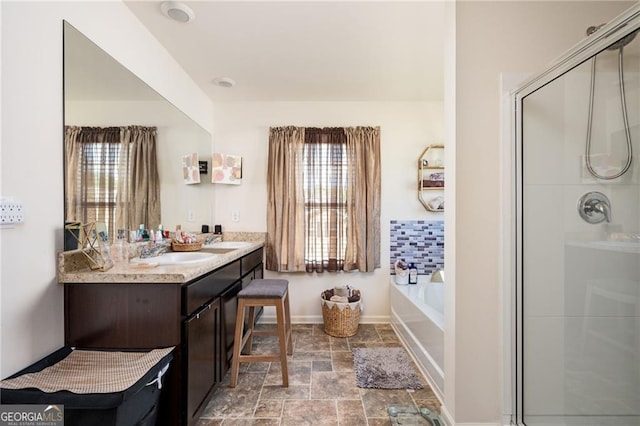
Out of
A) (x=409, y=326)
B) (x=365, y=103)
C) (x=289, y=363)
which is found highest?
(x=365, y=103)

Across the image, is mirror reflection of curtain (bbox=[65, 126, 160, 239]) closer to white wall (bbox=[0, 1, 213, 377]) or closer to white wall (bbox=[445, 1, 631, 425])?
white wall (bbox=[0, 1, 213, 377])

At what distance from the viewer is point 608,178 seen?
1234 mm

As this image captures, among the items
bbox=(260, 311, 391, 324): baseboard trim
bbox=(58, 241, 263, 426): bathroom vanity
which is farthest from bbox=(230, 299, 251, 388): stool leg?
bbox=(260, 311, 391, 324): baseboard trim

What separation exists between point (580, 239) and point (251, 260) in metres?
2.19

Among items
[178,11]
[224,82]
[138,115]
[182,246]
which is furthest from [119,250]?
[224,82]

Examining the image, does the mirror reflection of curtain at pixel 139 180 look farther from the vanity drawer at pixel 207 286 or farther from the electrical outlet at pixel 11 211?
the vanity drawer at pixel 207 286

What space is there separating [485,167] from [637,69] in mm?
628

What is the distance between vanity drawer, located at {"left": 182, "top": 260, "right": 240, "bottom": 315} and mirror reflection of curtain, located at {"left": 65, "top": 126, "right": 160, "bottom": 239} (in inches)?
23.7

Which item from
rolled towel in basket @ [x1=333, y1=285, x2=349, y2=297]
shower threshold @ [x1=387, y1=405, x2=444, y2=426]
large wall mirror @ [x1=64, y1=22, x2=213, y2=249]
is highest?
large wall mirror @ [x1=64, y1=22, x2=213, y2=249]

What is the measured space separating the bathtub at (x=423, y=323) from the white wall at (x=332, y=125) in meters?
0.31

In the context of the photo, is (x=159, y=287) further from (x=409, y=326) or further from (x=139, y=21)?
(x=409, y=326)

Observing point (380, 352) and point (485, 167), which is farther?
point (380, 352)

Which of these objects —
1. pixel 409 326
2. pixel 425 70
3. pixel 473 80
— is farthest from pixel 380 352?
pixel 425 70

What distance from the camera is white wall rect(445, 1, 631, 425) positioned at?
1.43 metres
